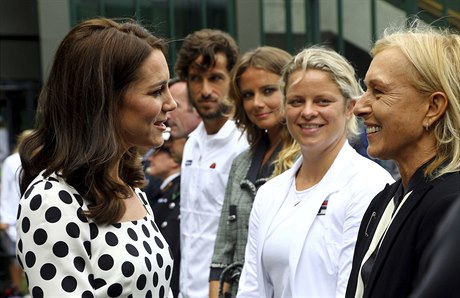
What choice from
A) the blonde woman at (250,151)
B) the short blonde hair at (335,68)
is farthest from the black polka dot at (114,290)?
the blonde woman at (250,151)

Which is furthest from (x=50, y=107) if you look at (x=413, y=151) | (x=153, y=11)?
(x=153, y=11)

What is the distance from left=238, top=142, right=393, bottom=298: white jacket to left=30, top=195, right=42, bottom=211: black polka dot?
1.42 m

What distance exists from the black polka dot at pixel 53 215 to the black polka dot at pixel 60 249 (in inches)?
3.1

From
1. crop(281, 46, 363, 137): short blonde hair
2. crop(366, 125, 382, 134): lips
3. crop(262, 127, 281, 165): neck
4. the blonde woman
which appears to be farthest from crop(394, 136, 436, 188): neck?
crop(262, 127, 281, 165): neck

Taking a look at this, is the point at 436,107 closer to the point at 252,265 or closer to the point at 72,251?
the point at 72,251

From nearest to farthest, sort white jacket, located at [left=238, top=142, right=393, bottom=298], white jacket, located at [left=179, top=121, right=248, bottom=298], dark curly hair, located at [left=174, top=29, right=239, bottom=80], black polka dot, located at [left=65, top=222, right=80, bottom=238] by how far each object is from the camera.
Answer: black polka dot, located at [left=65, top=222, right=80, bottom=238], white jacket, located at [left=238, top=142, right=393, bottom=298], white jacket, located at [left=179, top=121, right=248, bottom=298], dark curly hair, located at [left=174, top=29, right=239, bottom=80]

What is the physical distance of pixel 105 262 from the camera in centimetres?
302

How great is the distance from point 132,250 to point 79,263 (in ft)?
0.77

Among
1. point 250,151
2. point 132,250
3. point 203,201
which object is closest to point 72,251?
point 132,250

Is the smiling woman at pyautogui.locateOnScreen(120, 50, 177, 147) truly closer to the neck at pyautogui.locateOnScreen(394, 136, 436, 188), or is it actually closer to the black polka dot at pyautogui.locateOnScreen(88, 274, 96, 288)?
the black polka dot at pyautogui.locateOnScreen(88, 274, 96, 288)

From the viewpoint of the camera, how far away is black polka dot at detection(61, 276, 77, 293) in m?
2.90

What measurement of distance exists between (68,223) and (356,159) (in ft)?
5.56

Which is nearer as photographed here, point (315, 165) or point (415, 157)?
point (415, 157)

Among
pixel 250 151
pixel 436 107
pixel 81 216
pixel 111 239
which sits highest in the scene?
pixel 436 107
